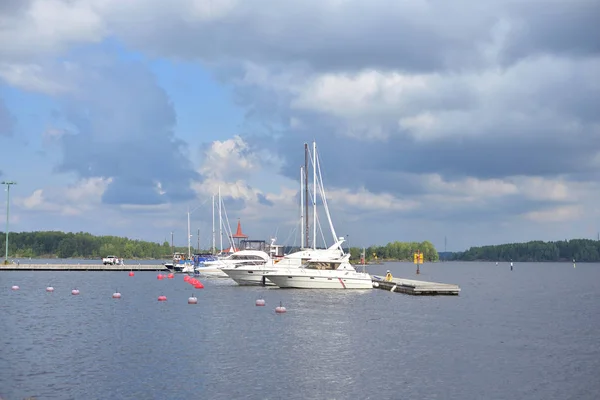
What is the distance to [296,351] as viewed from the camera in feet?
159

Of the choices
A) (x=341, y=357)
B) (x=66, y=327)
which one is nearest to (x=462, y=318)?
(x=341, y=357)

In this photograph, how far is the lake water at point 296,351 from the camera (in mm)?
36625

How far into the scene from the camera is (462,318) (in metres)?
72.3

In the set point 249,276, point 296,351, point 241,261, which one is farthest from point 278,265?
point 296,351

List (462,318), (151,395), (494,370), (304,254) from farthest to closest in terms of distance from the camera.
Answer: (304,254), (462,318), (494,370), (151,395)

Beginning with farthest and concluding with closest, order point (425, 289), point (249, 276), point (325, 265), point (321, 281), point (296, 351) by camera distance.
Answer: point (249, 276) < point (425, 289) < point (325, 265) < point (321, 281) < point (296, 351)

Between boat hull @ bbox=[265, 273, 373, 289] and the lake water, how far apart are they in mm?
8565

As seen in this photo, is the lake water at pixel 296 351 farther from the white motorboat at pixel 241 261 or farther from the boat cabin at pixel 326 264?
the white motorboat at pixel 241 261

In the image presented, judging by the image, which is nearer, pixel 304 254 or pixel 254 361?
pixel 254 361

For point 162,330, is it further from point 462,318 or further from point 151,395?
point 462,318

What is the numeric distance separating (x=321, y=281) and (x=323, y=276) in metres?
0.90

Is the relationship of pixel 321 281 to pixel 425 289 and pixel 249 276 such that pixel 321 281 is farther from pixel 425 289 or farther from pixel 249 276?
pixel 249 276

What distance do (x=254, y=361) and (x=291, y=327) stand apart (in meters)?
17.2

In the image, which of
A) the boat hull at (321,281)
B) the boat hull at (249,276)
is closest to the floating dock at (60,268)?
the boat hull at (249,276)
